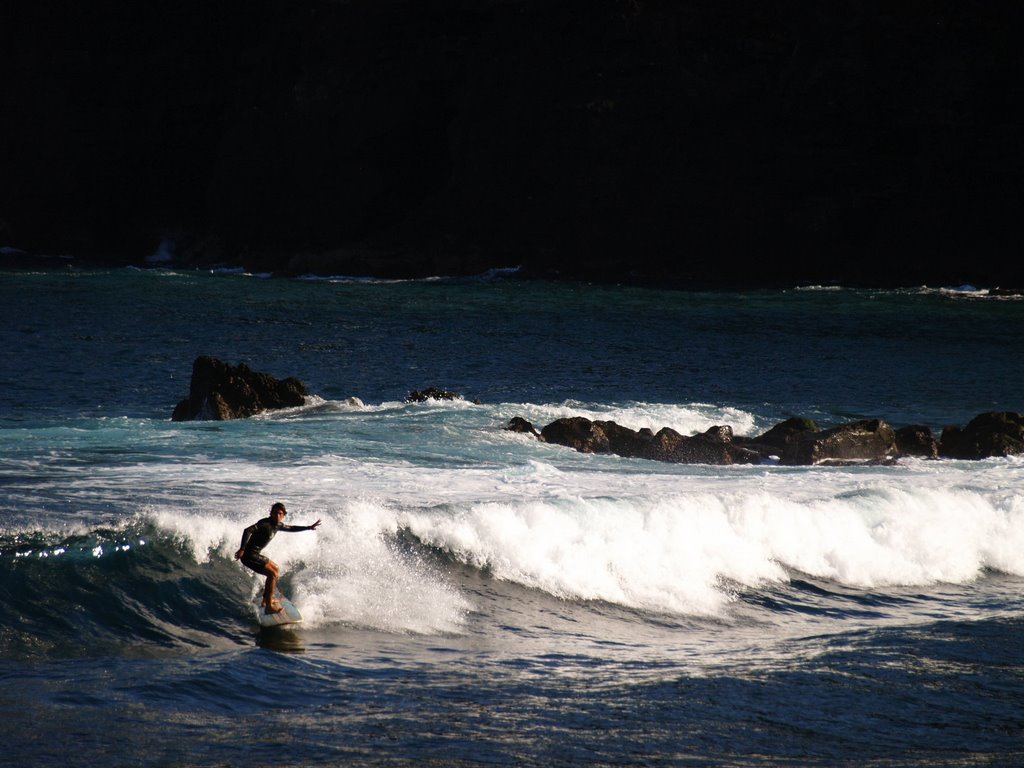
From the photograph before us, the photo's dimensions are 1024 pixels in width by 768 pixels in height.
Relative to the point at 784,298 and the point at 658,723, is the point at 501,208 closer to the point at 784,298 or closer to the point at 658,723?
the point at 784,298

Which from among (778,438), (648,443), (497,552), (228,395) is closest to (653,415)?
(778,438)

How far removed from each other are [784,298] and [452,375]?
2949 cm

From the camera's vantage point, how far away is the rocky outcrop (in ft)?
74.4

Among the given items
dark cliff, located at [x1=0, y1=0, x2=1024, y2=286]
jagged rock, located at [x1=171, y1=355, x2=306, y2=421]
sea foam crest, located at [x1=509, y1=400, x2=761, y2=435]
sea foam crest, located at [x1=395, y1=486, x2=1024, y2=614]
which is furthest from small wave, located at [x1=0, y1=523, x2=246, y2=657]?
dark cliff, located at [x1=0, y1=0, x2=1024, y2=286]

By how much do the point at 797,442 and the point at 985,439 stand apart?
3795mm

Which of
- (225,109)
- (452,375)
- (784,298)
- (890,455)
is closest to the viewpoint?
(890,455)

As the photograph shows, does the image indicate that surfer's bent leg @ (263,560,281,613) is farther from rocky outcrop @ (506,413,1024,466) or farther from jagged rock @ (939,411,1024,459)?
jagged rock @ (939,411,1024,459)

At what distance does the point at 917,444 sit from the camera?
24141mm

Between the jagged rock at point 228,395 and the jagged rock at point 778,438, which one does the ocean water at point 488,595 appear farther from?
the jagged rock at point 778,438

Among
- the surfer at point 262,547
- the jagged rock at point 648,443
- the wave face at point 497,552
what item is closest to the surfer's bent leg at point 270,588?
the surfer at point 262,547

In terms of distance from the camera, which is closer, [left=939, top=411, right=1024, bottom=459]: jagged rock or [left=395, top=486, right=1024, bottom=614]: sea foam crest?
[left=395, top=486, right=1024, bottom=614]: sea foam crest

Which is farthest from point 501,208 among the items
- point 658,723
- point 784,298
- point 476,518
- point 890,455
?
point 658,723

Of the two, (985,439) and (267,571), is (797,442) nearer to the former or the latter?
(985,439)

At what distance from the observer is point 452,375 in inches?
1374
